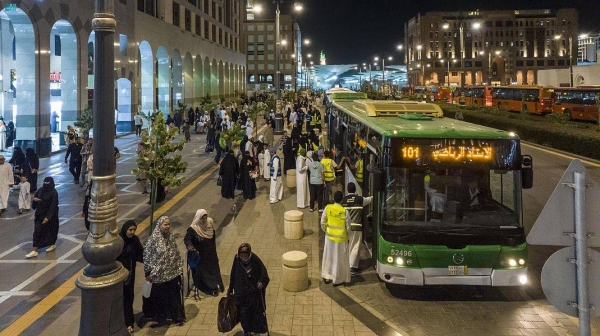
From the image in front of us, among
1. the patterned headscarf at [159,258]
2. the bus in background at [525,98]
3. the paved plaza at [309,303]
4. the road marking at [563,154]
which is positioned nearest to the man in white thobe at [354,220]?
the paved plaza at [309,303]

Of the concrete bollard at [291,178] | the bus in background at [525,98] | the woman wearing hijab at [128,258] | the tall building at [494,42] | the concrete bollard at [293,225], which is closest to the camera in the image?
the woman wearing hijab at [128,258]

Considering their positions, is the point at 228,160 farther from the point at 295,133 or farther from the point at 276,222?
the point at 295,133

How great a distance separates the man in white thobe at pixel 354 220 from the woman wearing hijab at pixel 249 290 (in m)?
2.83

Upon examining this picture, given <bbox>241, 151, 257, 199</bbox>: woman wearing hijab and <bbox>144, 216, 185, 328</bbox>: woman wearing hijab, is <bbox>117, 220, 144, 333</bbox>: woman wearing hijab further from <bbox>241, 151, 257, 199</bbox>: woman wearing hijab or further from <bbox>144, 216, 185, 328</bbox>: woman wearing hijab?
<bbox>241, 151, 257, 199</bbox>: woman wearing hijab

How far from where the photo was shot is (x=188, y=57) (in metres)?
47.2

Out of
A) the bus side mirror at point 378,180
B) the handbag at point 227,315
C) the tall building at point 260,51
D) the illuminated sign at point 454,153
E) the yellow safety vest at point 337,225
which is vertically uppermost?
the tall building at point 260,51

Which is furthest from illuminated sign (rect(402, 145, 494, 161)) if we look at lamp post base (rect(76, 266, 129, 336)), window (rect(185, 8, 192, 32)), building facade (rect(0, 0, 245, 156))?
window (rect(185, 8, 192, 32))

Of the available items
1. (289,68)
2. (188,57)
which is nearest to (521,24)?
(289,68)

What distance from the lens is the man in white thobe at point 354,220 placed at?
9016 millimetres

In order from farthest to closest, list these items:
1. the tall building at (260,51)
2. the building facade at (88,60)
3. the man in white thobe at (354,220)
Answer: the tall building at (260,51) < the building facade at (88,60) < the man in white thobe at (354,220)

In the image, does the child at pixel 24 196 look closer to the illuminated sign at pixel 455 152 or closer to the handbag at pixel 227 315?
the handbag at pixel 227 315

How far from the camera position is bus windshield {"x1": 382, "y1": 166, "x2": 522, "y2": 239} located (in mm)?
7617

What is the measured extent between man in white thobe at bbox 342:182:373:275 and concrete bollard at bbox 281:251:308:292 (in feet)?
3.81

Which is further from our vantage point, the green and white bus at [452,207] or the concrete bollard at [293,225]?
the concrete bollard at [293,225]
